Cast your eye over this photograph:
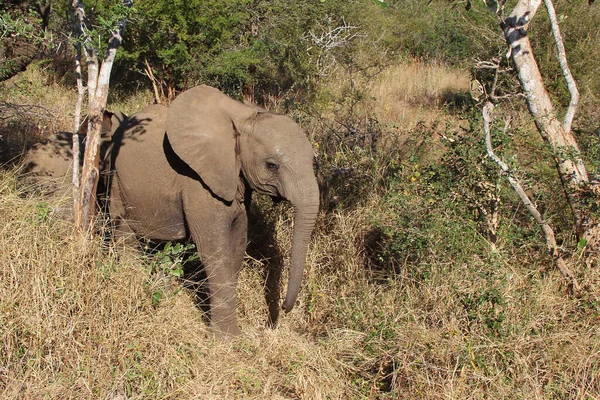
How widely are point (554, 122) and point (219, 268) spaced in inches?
118

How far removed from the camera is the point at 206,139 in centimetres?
534

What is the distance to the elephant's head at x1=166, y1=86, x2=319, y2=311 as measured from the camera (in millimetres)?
5098

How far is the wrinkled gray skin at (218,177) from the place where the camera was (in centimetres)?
513

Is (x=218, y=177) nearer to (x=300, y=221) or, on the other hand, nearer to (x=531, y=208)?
(x=300, y=221)

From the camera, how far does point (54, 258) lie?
14.3 ft

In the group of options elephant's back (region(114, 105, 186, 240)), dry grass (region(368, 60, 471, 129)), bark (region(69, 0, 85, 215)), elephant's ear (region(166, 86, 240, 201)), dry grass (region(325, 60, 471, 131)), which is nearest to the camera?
bark (region(69, 0, 85, 215))

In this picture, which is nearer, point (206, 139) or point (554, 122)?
point (206, 139)

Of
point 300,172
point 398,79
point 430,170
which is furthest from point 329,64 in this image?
point 300,172

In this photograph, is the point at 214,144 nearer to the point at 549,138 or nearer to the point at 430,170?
the point at 430,170

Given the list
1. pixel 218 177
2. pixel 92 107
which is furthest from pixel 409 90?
→ pixel 92 107

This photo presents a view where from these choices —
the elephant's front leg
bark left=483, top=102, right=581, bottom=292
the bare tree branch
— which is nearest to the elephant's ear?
the elephant's front leg

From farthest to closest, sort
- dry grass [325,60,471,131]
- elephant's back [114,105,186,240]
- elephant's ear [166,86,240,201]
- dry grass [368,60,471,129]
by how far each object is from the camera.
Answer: dry grass [368,60,471,129] → dry grass [325,60,471,131] → elephant's back [114,105,186,240] → elephant's ear [166,86,240,201]

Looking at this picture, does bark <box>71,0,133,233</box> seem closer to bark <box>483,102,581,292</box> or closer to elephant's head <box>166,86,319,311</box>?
elephant's head <box>166,86,319,311</box>

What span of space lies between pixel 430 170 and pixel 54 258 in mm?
3182
